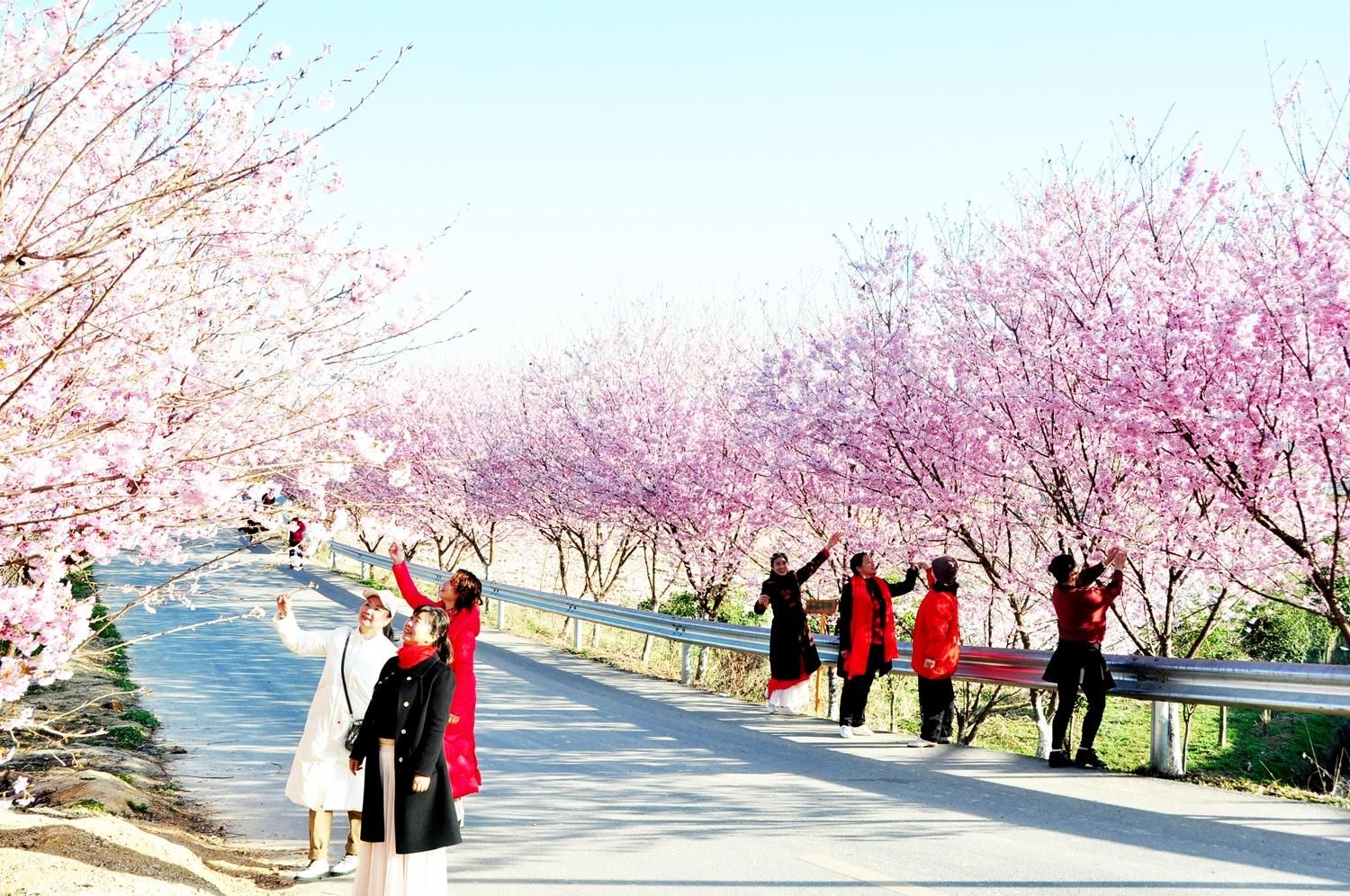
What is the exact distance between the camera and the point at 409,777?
568 centimetres

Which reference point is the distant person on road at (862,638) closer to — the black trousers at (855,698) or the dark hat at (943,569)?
the black trousers at (855,698)

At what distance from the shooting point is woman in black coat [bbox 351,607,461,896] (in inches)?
223

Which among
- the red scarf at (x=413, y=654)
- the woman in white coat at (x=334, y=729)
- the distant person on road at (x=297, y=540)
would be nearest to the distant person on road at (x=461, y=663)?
the woman in white coat at (x=334, y=729)

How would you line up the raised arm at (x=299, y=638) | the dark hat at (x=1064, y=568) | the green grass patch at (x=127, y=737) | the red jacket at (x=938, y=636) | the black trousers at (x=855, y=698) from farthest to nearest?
the black trousers at (x=855, y=698), the red jacket at (x=938, y=636), the green grass patch at (x=127, y=737), the dark hat at (x=1064, y=568), the raised arm at (x=299, y=638)

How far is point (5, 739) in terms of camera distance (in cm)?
1077

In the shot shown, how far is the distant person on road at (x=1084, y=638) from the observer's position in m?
9.78

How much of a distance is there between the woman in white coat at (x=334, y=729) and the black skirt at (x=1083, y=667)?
221 inches

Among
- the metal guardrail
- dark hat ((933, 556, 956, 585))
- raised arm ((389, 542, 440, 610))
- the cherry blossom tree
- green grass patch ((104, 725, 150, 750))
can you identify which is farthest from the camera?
dark hat ((933, 556, 956, 585))

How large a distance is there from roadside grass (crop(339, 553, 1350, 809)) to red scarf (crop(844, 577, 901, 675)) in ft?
16.1

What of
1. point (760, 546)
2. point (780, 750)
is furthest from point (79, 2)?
point (760, 546)

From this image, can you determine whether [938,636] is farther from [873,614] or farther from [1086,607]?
[1086,607]

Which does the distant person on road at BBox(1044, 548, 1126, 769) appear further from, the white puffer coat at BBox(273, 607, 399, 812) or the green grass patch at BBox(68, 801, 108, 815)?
the green grass patch at BBox(68, 801, 108, 815)

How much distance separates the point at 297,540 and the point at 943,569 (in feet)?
21.6

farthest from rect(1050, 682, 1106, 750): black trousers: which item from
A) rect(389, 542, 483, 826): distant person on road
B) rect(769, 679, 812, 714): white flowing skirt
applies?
rect(389, 542, 483, 826): distant person on road
